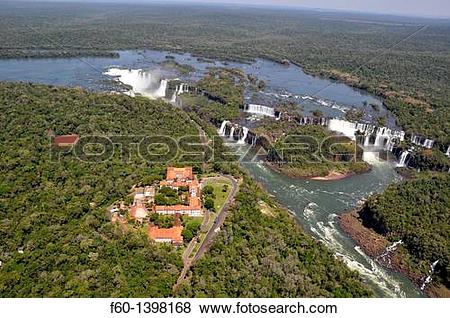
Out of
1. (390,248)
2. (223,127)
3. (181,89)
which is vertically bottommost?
(390,248)

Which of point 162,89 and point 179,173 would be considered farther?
point 162,89

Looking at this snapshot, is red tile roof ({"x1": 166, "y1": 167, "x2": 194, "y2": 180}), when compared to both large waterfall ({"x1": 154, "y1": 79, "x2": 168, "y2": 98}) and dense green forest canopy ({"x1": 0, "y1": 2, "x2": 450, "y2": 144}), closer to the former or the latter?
dense green forest canopy ({"x1": 0, "y1": 2, "x2": 450, "y2": 144})

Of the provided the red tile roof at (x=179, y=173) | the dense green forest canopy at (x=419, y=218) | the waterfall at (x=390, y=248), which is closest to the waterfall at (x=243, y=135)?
the dense green forest canopy at (x=419, y=218)

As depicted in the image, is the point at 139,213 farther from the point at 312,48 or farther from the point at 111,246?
the point at 312,48

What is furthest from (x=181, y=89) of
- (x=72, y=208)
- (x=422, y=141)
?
(x=72, y=208)

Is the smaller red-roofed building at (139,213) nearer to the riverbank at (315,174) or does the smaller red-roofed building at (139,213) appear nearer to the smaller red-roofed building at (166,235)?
the smaller red-roofed building at (166,235)

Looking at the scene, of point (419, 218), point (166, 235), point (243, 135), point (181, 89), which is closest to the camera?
point (166, 235)

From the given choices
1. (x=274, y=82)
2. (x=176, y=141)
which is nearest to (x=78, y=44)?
(x=274, y=82)

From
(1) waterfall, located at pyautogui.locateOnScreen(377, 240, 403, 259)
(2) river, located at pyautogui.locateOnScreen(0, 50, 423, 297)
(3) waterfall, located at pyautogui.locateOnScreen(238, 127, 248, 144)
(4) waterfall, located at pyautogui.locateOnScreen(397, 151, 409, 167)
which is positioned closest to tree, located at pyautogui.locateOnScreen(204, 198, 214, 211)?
(2) river, located at pyautogui.locateOnScreen(0, 50, 423, 297)
